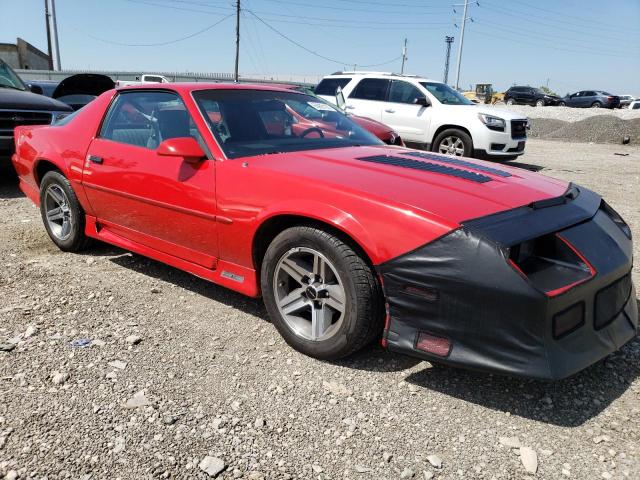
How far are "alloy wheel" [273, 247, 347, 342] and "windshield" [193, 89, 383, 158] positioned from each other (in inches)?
32.7

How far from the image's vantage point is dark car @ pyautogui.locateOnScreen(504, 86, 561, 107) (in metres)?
38.1

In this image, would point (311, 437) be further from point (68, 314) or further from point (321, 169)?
point (68, 314)

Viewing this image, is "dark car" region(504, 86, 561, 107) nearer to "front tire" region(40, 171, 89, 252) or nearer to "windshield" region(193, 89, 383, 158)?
"windshield" region(193, 89, 383, 158)

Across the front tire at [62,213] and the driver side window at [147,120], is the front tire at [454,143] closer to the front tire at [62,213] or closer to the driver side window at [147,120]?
the driver side window at [147,120]

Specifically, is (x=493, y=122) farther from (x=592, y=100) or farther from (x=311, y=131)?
(x=592, y=100)

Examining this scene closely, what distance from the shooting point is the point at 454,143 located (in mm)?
10156

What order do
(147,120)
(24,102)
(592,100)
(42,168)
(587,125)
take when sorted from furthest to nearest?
(592,100) < (587,125) < (24,102) < (42,168) < (147,120)

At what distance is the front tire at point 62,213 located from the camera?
429cm

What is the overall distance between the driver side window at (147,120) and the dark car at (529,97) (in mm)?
38797

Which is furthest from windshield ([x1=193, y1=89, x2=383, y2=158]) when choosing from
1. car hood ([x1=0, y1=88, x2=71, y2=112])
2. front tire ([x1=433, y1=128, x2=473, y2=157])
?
front tire ([x1=433, y1=128, x2=473, y2=157])

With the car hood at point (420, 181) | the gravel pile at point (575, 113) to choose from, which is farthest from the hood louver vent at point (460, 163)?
the gravel pile at point (575, 113)

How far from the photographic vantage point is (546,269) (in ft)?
7.86

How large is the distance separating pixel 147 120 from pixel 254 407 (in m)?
2.33

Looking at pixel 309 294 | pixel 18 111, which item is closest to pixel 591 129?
pixel 18 111
